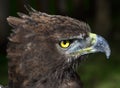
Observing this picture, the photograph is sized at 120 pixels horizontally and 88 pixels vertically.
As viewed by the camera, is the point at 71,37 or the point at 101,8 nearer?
the point at 71,37

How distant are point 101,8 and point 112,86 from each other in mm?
1801

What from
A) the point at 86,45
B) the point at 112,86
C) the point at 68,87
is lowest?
the point at 112,86

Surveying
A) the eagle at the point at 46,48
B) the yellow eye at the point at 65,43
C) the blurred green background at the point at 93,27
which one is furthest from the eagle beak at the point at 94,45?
the blurred green background at the point at 93,27

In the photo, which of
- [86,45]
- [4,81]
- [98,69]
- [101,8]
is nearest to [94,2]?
[101,8]

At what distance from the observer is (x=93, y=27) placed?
11375 mm

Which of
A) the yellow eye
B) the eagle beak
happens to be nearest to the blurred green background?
the eagle beak

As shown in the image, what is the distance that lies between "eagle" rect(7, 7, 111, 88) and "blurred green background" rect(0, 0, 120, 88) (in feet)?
12.5

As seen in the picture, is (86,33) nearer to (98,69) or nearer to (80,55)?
(80,55)

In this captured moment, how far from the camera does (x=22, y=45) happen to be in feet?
18.4

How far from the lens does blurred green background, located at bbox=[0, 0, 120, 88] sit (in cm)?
1014

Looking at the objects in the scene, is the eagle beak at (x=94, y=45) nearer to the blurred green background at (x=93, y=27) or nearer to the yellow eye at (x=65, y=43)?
the yellow eye at (x=65, y=43)

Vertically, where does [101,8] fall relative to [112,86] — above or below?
above

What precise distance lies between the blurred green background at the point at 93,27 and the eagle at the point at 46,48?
3.80 meters

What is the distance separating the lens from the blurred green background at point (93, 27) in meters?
10.1
